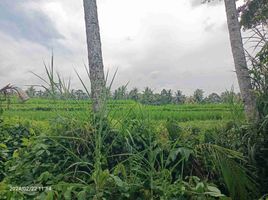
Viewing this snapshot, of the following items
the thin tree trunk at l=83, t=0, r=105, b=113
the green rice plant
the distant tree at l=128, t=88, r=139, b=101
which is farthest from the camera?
the thin tree trunk at l=83, t=0, r=105, b=113

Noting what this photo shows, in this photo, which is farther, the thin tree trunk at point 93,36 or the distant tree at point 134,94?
the thin tree trunk at point 93,36

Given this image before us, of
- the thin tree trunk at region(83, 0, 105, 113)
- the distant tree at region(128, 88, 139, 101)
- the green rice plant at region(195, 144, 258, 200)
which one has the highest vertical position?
the thin tree trunk at region(83, 0, 105, 113)

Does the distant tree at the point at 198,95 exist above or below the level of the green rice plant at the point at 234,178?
above

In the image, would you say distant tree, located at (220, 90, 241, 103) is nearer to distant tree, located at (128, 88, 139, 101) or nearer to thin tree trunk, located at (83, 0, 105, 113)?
distant tree, located at (128, 88, 139, 101)

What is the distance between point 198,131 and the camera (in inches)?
155

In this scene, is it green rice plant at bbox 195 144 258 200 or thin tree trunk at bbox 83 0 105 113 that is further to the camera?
thin tree trunk at bbox 83 0 105 113

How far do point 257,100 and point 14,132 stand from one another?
17.0ft

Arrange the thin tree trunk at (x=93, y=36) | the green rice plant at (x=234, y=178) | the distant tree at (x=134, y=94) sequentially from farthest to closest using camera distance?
the thin tree trunk at (x=93, y=36) < the distant tree at (x=134, y=94) < the green rice plant at (x=234, y=178)

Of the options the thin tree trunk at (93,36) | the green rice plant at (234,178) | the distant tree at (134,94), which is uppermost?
the thin tree trunk at (93,36)

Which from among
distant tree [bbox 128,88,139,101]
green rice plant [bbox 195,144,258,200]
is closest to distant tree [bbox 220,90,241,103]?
green rice plant [bbox 195,144,258,200]

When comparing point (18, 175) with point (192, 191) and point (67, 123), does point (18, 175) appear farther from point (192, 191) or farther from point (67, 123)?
point (192, 191)

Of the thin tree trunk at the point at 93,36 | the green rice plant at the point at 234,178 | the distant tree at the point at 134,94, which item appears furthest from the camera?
the thin tree trunk at the point at 93,36

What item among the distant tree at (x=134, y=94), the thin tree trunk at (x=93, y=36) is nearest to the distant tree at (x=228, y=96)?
the distant tree at (x=134, y=94)

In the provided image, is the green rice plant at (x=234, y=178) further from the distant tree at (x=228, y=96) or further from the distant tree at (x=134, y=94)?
the distant tree at (x=134, y=94)
